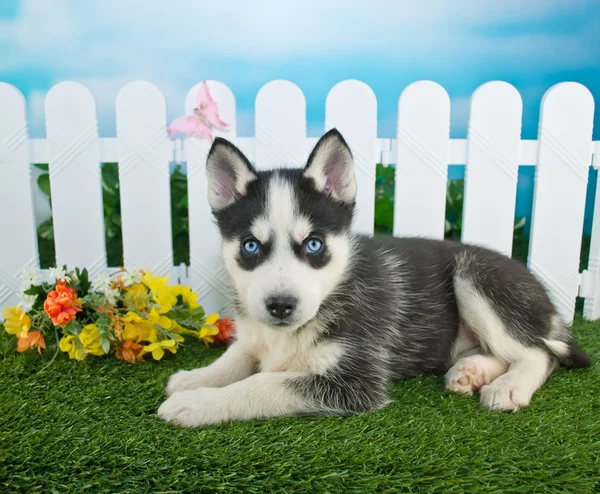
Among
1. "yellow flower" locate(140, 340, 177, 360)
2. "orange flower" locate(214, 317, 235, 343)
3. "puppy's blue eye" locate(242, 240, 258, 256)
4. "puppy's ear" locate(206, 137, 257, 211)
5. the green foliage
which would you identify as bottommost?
"orange flower" locate(214, 317, 235, 343)

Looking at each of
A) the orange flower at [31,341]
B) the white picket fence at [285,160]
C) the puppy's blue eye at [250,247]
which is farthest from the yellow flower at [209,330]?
the puppy's blue eye at [250,247]

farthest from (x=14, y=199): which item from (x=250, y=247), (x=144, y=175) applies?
(x=250, y=247)

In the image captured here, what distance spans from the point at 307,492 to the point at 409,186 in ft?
7.55

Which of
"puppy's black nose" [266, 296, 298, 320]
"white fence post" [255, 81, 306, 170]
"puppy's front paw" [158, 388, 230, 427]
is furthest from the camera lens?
"white fence post" [255, 81, 306, 170]

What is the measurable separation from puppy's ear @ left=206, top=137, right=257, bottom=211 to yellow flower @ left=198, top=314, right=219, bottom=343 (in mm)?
958

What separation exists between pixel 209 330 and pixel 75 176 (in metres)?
1.38

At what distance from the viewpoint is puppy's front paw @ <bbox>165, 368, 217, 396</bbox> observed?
7.98 ft

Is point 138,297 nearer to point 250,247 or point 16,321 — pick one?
point 16,321

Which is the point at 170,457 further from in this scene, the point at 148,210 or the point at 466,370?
the point at 148,210

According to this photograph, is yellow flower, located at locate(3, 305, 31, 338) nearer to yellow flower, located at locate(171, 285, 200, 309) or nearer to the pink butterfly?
yellow flower, located at locate(171, 285, 200, 309)

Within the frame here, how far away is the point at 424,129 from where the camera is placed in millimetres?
3516

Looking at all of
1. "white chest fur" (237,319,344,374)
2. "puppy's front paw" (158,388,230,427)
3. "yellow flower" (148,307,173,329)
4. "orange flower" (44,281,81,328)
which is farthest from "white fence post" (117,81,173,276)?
"puppy's front paw" (158,388,230,427)

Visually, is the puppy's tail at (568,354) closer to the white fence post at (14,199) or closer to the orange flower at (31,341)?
the orange flower at (31,341)

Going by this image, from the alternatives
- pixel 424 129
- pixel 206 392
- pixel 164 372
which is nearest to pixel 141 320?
pixel 164 372
